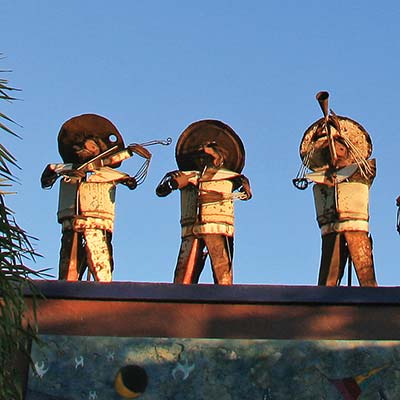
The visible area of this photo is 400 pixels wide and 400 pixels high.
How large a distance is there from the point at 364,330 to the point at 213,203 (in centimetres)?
277

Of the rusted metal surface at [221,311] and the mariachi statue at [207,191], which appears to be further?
the mariachi statue at [207,191]

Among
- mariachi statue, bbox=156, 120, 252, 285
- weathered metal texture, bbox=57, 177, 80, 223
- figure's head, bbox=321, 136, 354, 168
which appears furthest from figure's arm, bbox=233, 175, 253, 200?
weathered metal texture, bbox=57, 177, 80, 223

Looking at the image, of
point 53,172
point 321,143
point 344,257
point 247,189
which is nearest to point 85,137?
point 53,172

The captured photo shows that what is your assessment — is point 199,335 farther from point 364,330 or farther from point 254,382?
point 364,330

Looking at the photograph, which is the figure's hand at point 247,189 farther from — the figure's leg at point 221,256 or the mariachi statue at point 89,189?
the mariachi statue at point 89,189

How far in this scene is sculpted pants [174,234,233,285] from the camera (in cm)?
1330

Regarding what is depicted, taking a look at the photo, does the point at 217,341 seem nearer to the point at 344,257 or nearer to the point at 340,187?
the point at 344,257

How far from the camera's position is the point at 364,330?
12.1 m

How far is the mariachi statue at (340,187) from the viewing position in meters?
13.3

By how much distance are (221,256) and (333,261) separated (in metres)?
1.47

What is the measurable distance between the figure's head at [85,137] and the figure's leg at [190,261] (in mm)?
1798

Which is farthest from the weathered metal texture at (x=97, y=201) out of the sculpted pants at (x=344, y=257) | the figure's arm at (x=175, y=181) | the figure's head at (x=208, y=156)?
the sculpted pants at (x=344, y=257)

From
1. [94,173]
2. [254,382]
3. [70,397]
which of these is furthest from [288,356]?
[94,173]

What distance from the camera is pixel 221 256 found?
13.4 metres
